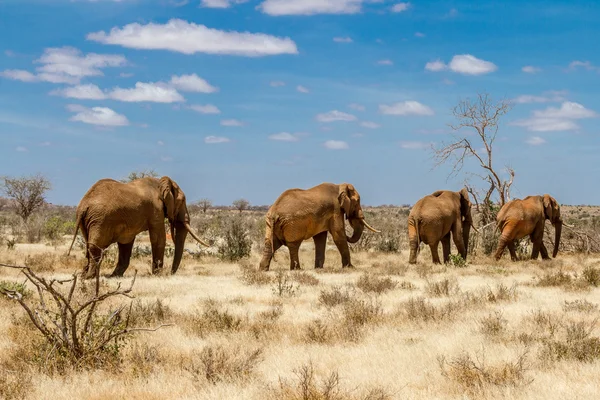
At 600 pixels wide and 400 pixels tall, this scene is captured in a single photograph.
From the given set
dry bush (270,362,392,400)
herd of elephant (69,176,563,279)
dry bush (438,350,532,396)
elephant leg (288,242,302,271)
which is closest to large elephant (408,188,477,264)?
herd of elephant (69,176,563,279)

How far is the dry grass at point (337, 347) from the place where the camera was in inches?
271

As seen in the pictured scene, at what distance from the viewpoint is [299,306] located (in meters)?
12.0

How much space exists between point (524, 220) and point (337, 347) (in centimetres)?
1481

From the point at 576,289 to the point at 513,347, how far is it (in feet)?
19.8

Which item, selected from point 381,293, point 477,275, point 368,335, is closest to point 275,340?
point 368,335

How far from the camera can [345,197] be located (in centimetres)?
1925

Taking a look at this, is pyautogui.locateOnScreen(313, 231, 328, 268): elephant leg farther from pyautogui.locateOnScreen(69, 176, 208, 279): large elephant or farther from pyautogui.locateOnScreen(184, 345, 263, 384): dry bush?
pyautogui.locateOnScreen(184, 345, 263, 384): dry bush

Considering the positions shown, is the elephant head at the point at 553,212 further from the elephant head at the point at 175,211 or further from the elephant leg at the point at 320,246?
the elephant head at the point at 175,211

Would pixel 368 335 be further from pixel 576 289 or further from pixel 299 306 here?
pixel 576 289

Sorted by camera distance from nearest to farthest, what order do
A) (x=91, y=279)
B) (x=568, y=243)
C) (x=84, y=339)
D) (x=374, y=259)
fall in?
(x=84, y=339) → (x=91, y=279) → (x=374, y=259) → (x=568, y=243)

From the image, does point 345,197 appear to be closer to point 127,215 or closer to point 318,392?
point 127,215

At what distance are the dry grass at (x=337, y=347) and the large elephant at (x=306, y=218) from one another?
4.01 m

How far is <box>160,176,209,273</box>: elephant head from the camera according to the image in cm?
1745

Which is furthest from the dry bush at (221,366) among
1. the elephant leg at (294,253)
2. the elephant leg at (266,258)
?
the elephant leg at (294,253)
